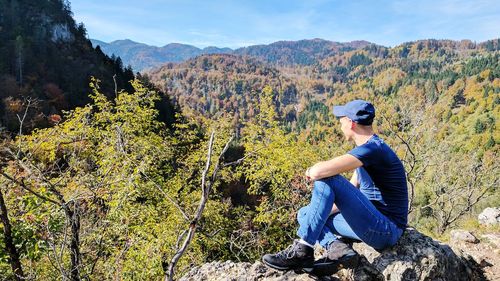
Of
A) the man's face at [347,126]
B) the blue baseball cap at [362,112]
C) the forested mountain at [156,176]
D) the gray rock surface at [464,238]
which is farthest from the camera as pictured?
the gray rock surface at [464,238]

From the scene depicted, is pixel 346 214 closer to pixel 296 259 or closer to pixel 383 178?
pixel 383 178

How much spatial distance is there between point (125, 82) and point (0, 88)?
2469cm

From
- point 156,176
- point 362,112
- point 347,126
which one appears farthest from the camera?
point 156,176

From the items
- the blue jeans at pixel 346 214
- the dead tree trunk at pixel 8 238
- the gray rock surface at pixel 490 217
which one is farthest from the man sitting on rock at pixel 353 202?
the gray rock surface at pixel 490 217

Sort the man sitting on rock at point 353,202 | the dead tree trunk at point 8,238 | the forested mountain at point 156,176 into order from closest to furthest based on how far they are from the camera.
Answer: the man sitting on rock at point 353,202, the dead tree trunk at point 8,238, the forested mountain at point 156,176

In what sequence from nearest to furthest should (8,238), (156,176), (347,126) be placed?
1. (347,126)
2. (8,238)
3. (156,176)

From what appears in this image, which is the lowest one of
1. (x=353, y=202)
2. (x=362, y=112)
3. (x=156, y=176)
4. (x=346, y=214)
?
(x=156, y=176)

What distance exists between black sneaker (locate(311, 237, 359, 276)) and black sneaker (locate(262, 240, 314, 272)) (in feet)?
0.41

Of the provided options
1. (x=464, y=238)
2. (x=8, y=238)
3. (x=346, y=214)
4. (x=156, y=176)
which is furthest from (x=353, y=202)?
(x=156, y=176)

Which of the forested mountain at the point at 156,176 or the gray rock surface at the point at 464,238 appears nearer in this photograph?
the forested mountain at the point at 156,176

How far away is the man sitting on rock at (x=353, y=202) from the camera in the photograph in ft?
13.1

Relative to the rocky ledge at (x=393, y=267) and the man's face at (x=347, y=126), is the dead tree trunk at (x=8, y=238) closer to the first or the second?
the rocky ledge at (x=393, y=267)

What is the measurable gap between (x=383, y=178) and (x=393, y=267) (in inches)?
45.9

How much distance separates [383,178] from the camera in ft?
13.9
